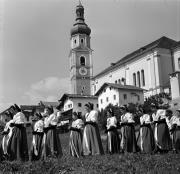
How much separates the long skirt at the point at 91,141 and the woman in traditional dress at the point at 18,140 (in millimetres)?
2186

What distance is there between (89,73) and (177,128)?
83.6 m

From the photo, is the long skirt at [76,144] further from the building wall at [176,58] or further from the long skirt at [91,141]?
the building wall at [176,58]

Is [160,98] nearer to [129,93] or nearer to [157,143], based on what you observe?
[129,93]

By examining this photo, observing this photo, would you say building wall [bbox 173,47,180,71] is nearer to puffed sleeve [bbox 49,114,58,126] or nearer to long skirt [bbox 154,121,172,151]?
long skirt [bbox 154,121,172,151]

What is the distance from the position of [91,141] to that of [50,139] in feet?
4.96

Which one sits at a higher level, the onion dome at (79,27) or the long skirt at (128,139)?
A: the onion dome at (79,27)

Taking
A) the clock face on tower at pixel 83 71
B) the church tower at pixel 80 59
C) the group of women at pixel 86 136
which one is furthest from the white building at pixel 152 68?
the group of women at pixel 86 136

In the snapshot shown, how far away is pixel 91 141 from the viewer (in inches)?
472

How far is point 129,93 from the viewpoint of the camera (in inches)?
2393

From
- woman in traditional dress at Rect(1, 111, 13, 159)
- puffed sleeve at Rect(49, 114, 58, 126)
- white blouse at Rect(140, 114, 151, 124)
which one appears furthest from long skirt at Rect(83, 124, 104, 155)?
woman in traditional dress at Rect(1, 111, 13, 159)

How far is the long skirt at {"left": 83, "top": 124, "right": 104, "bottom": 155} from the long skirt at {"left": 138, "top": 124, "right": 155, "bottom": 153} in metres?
1.77

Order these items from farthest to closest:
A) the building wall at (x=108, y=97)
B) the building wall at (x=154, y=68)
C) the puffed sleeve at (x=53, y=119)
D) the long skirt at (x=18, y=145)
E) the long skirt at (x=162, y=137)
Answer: the building wall at (x=108, y=97), the building wall at (x=154, y=68), the long skirt at (x=162, y=137), the puffed sleeve at (x=53, y=119), the long skirt at (x=18, y=145)

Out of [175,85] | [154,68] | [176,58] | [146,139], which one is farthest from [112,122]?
[176,58]

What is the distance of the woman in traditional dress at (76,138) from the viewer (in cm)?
1195
